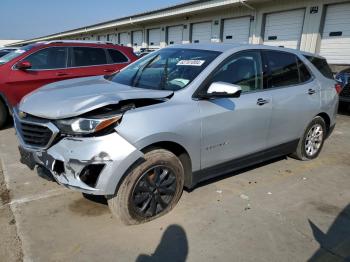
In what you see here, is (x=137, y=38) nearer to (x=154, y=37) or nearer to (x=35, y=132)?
(x=154, y=37)

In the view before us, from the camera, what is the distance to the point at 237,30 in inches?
664

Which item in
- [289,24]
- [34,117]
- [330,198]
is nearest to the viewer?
[34,117]

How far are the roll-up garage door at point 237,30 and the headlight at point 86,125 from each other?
14853 millimetres

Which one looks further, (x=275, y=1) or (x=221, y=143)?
(x=275, y=1)

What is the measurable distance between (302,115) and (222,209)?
6.51 ft

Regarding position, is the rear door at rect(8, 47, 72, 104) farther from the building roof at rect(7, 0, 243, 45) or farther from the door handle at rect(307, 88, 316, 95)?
the building roof at rect(7, 0, 243, 45)

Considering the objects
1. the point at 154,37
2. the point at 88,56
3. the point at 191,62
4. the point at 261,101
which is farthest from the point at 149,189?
the point at 154,37

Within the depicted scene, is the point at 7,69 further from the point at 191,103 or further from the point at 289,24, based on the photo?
the point at 289,24

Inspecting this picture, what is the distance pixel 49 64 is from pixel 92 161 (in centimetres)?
488

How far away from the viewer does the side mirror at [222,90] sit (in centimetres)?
316

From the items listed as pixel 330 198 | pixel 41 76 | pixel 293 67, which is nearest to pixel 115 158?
pixel 330 198

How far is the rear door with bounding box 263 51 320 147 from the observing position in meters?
4.15

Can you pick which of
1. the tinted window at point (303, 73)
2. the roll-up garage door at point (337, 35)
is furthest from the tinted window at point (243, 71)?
the roll-up garage door at point (337, 35)

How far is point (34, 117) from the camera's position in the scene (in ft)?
10.1
